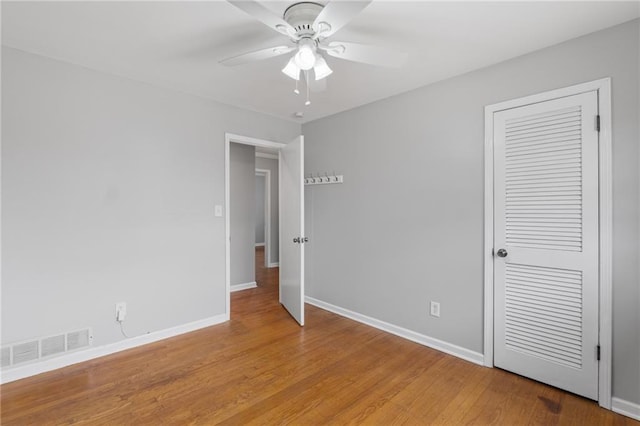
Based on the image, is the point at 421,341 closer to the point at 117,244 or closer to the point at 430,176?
the point at 430,176

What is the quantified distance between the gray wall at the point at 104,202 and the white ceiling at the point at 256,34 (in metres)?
0.27

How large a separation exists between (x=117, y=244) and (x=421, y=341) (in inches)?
113

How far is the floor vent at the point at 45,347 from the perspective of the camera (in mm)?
2164

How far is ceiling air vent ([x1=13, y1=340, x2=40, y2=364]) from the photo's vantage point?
2.18m

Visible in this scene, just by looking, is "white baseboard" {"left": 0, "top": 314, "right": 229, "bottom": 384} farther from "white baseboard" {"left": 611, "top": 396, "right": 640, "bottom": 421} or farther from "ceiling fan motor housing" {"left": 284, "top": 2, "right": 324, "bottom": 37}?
"white baseboard" {"left": 611, "top": 396, "right": 640, "bottom": 421}

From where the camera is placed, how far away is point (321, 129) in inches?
151

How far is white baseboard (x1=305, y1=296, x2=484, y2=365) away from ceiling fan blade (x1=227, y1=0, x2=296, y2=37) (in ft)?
8.83

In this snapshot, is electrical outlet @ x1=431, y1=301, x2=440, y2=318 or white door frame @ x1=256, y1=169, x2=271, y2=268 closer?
electrical outlet @ x1=431, y1=301, x2=440, y2=318

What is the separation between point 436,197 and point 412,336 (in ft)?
4.41

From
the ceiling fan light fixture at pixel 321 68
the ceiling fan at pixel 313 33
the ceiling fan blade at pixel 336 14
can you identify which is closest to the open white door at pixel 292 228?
the ceiling fan light fixture at pixel 321 68

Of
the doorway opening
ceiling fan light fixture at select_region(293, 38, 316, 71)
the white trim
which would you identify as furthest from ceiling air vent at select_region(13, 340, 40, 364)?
the white trim

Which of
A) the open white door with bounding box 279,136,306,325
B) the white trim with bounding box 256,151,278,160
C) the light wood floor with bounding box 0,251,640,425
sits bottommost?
the light wood floor with bounding box 0,251,640,425

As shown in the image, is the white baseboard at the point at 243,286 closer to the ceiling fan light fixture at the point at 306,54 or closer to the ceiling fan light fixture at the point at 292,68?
the ceiling fan light fixture at the point at 292,68

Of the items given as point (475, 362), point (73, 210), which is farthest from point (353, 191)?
point (73, 210)
